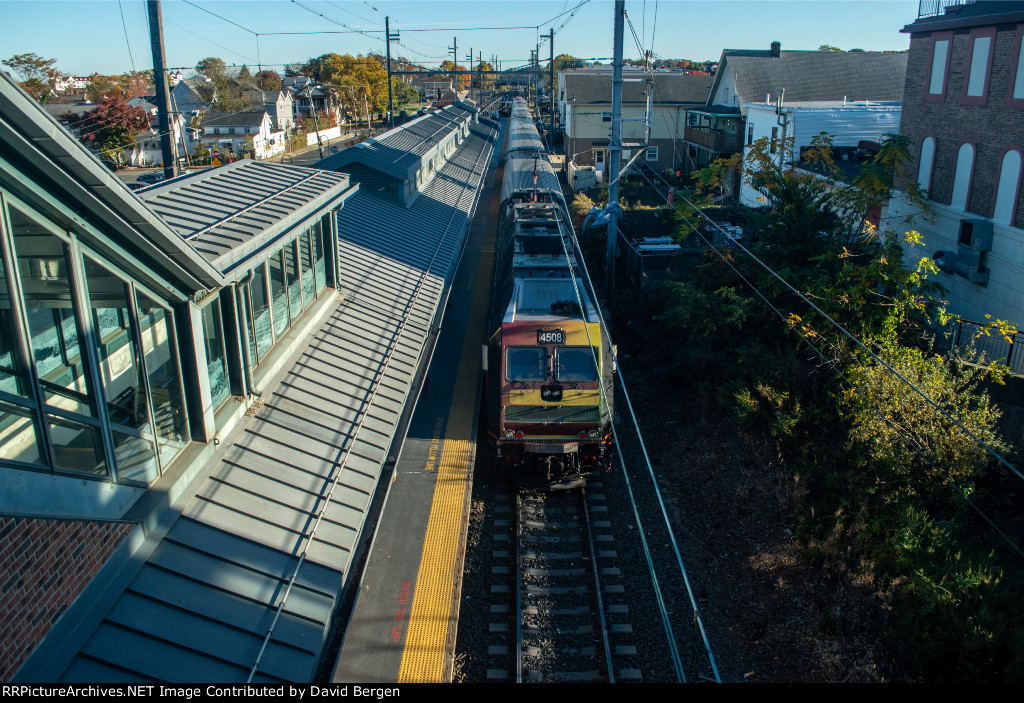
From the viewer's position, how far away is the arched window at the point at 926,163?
18.3 meters

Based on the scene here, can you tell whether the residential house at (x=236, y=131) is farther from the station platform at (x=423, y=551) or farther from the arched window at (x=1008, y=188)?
the arched window at (x=1008, y=188)

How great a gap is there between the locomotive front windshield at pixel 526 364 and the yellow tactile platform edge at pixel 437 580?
2.25 metres

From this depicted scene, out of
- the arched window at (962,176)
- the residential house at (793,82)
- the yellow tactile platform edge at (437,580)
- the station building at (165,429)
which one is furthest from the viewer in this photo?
the residential house at (793,82)

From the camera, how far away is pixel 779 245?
56.1ft

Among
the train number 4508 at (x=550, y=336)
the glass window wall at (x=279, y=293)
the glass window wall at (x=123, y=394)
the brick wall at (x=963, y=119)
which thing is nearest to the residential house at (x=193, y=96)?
the brick wall at (x=963, y=119)

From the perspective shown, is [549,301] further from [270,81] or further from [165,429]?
[270,81]

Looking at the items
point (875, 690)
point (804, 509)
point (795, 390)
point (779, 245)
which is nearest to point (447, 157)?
point (779, 245)

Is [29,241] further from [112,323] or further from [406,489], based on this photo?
[406,489]

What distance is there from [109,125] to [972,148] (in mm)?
50745

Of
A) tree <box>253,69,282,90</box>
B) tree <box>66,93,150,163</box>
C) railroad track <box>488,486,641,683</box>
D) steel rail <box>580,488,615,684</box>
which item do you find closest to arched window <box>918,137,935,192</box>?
railroad track <box>488,486,641,683</box>

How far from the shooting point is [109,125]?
47500 millimetres

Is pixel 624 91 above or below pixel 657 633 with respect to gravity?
above

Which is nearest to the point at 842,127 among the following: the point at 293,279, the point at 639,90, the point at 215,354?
the point at 639,90

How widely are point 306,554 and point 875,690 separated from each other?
16.3 feet
